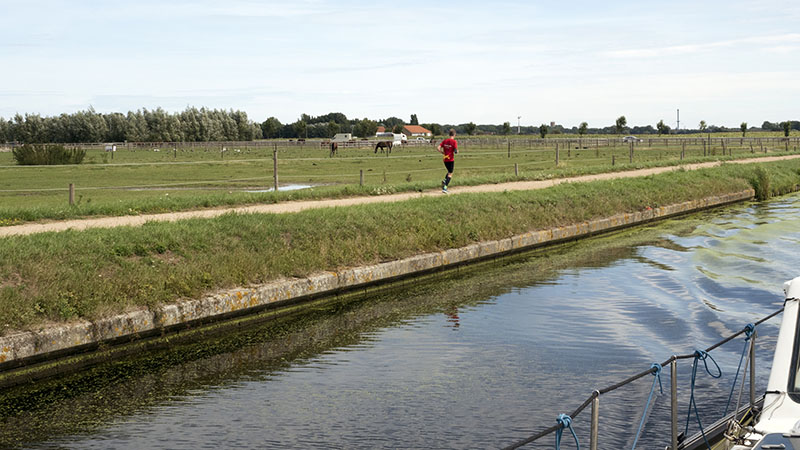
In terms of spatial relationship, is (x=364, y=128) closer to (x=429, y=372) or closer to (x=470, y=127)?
(x=470, y=127)

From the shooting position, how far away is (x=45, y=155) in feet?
151

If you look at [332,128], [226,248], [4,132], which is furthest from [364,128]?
[226,248]

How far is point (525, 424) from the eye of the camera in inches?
298

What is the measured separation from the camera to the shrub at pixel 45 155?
45.4 meters

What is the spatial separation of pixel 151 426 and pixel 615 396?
4.62 m

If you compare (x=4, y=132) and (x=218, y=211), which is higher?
(x=4, y=132)

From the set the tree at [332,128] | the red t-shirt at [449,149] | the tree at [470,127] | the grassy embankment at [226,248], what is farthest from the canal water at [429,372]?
the tree at [332,128]

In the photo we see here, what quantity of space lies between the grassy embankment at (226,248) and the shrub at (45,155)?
3191 cm

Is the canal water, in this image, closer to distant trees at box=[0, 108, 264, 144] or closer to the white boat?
the white boat

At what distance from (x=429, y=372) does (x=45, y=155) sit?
42162mm

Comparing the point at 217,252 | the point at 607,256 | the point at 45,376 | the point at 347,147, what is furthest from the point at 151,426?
the point at 347,147

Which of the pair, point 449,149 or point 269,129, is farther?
point 269,129

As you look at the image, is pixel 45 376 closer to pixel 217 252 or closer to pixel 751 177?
pixel 217 252

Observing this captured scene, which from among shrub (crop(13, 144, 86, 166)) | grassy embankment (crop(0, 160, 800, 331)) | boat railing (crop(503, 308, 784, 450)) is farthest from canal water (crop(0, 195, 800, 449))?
shrub (crop(13, 144, 86, 166))
